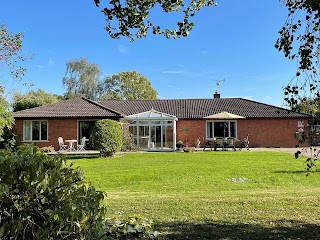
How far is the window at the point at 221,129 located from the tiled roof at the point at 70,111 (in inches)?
380

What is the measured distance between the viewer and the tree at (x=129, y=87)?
70250 millimetres

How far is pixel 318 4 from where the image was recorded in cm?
305

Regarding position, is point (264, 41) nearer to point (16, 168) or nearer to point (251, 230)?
point (251, 230)

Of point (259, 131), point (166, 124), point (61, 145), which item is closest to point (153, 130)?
point (166, 124)

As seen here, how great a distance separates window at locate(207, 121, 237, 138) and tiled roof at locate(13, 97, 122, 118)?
9661 millimetres

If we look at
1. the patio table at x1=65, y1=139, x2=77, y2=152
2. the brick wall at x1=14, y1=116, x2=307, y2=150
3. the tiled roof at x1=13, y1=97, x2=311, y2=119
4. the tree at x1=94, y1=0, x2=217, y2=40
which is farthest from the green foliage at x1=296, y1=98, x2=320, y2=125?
the brick wall at x1=14, y1=116, x2=307, y2=150

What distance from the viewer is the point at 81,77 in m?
65.6

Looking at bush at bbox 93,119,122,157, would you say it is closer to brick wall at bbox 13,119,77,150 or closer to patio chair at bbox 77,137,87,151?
patio chair at bbox 77,137,87,151

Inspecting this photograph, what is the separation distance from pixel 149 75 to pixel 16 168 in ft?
220

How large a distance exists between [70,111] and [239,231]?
2800 cm

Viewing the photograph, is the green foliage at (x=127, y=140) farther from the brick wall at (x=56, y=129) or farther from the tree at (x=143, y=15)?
the tree at (x=143, y=15)

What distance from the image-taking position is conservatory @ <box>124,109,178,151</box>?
30719 mm

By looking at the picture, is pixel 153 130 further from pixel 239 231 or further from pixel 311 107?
pixel 311 107

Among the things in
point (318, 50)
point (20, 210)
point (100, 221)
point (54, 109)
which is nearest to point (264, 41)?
point (318, 50)
